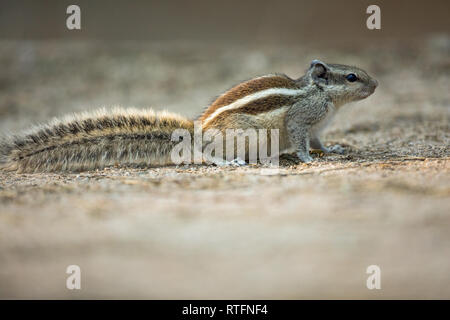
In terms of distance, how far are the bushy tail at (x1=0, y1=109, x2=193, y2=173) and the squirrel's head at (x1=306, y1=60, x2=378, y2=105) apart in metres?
1.56

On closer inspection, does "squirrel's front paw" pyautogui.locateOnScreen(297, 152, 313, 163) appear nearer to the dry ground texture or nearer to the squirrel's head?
the dry ground texture

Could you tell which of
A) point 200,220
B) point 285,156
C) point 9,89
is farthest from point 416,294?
point 9,89

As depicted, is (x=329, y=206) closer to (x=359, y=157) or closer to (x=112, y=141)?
(x=359, y=157)

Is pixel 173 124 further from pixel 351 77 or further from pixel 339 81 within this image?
pixel 351 77

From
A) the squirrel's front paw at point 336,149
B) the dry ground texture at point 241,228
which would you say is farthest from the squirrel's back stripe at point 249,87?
the squirrel's front paw at point 336,149

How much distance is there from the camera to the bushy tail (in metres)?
4.38

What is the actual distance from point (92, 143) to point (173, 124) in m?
0.85

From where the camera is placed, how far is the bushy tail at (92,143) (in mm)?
4383

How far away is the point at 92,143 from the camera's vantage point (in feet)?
14.6

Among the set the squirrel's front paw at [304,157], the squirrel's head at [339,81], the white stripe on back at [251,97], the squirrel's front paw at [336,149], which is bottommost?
the squirrel's front paw at [304,157]

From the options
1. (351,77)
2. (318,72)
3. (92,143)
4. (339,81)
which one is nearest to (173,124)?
(92,143)

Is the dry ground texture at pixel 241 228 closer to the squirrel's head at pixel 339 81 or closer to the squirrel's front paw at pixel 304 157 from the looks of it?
the squirrel's front paw at pixel 304 157

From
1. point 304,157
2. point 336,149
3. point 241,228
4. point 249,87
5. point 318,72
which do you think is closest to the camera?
point 241,228

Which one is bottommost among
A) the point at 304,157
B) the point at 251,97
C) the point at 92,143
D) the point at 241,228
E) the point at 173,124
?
the point at 241,228
